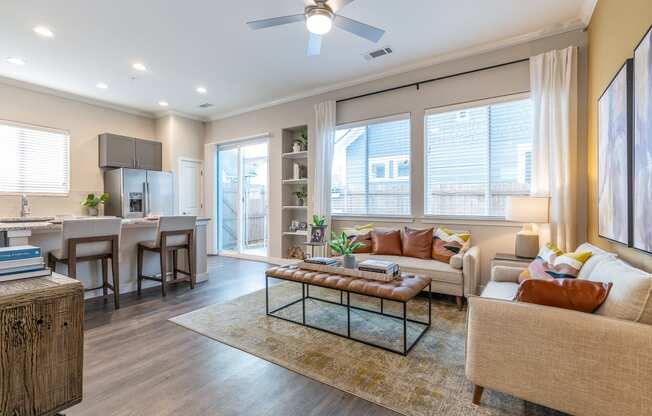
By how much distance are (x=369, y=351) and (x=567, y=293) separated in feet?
4.57

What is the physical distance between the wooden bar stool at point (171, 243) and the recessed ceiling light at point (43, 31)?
2336mm

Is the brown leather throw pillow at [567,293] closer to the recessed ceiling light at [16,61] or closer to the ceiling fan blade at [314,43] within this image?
the ceiling fan blade at [314,43]

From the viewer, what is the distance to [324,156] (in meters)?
5.01

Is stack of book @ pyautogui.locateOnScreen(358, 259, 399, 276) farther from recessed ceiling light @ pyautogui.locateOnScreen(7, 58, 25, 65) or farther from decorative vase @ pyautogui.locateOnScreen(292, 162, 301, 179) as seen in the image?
recessed ceiling light @ pyautogui.locateOnScreen(7, 58, 25, 65)

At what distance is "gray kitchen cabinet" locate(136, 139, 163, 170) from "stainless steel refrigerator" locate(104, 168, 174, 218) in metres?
0.28

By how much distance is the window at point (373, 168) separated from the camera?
177 inches

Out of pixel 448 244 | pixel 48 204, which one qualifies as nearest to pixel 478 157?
pixel 448 244

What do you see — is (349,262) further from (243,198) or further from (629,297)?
(243,198)

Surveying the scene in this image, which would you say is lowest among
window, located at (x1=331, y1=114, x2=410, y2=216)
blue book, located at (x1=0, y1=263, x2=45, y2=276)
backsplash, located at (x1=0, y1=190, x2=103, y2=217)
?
blue book, located at (x1=0, y1=263, x2=45, y2=276)

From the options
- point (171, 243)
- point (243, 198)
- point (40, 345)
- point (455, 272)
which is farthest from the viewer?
point (243, 198)

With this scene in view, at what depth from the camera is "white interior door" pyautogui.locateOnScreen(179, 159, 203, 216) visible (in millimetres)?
6618

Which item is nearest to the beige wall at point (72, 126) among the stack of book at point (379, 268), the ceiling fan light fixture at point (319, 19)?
the ceiling fan light fixture at point (319, 19)

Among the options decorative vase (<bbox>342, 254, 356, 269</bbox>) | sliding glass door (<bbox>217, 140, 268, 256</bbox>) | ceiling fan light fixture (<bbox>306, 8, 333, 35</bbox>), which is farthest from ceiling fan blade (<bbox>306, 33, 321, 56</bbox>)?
sliding glass door (<bbox>217, 140, 268, 256</bbox>)

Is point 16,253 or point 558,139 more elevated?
point 558,139
